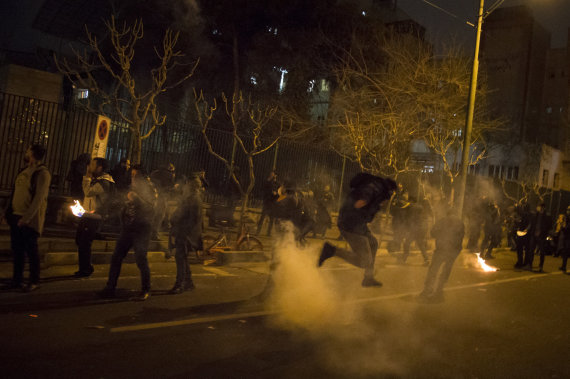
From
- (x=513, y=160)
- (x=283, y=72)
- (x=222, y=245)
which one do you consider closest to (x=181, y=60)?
(x=283, y=72)

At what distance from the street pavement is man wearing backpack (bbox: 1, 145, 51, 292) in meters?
0.58

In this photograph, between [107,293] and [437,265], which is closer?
[107,293]

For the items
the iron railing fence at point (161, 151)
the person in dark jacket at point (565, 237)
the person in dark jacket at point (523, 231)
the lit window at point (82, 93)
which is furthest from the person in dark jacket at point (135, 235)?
the person in dark jacket at point (565, 237)

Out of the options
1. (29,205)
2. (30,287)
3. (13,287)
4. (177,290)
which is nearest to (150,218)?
(177,290)

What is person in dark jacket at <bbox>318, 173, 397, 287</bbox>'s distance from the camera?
6.23 meters

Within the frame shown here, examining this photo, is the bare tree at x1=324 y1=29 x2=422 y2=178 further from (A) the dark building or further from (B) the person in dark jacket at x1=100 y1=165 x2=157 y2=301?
(A) the dark building

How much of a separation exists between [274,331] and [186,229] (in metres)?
2.18

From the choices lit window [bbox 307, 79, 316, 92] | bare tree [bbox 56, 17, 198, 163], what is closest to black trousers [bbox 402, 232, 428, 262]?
bare tree [bbox 56, 17, 198, 163]

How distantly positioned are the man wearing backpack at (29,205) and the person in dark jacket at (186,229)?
174cm

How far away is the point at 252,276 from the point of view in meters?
9.03

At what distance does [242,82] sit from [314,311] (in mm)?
18152

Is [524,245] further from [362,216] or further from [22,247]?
[22,247]

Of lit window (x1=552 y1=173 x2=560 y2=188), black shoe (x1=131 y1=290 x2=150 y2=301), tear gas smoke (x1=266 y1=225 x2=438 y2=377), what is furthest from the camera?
lit window (x1=552 y1=173 x2=560 y2=188)

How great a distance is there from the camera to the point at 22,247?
6.32m
